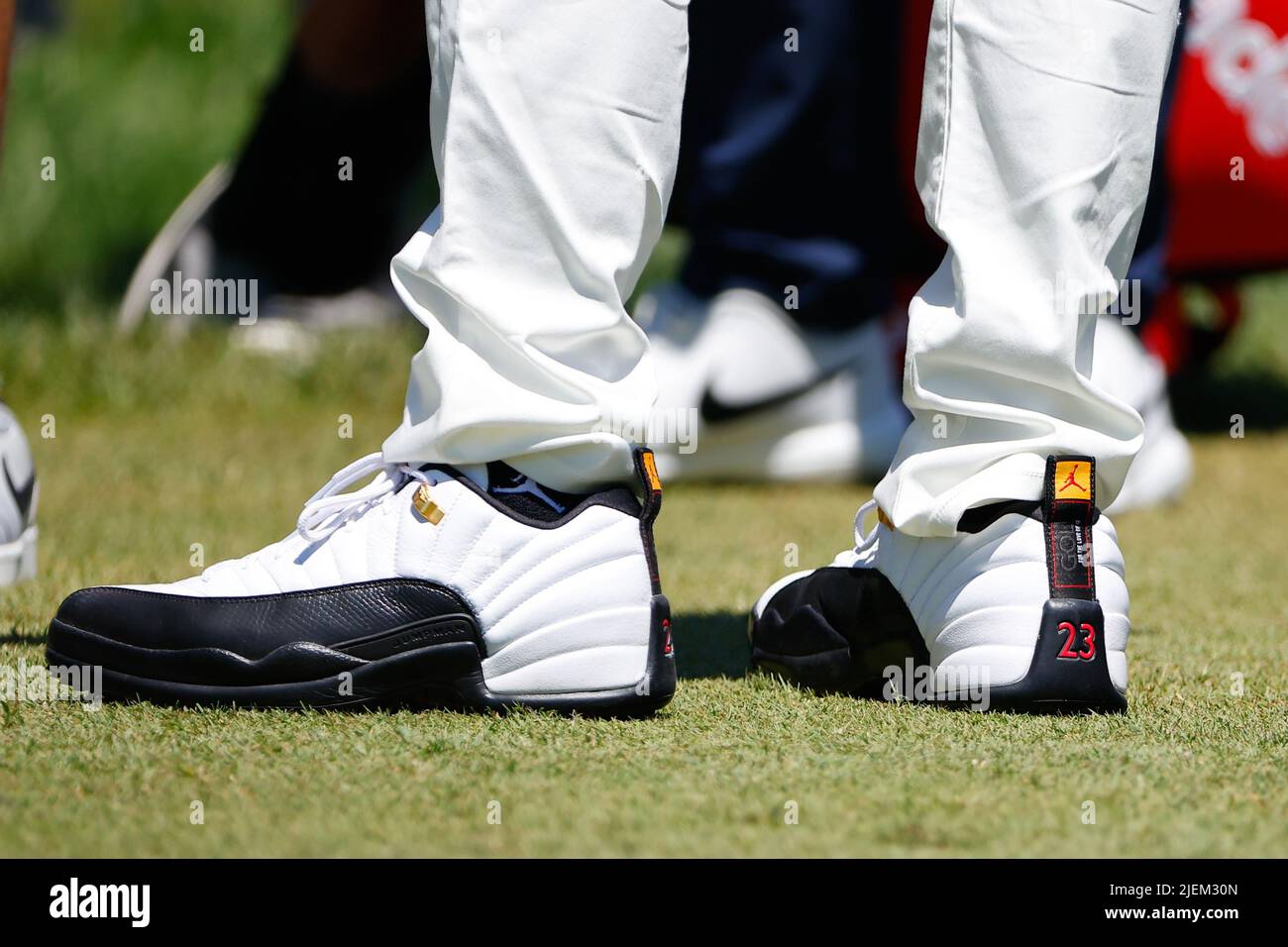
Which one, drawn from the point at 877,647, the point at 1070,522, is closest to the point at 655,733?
the point at 877,647

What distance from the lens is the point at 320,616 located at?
3.43 ft

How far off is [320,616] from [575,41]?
16.0 inches

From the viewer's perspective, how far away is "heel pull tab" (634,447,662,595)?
104cm

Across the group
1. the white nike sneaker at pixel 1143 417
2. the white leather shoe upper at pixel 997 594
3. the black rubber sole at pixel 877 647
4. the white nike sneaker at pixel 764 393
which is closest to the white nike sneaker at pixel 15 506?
the black rubber sole at pixel 877 647

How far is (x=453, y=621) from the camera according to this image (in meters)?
1.04

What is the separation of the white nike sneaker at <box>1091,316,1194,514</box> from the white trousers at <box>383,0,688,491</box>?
1380 millimetres

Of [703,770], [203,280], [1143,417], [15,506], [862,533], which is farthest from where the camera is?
[203,280]

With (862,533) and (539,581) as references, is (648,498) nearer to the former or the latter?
(539,581)

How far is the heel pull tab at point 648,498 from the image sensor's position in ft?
3.43

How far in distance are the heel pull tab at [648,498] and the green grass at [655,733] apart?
0.10m

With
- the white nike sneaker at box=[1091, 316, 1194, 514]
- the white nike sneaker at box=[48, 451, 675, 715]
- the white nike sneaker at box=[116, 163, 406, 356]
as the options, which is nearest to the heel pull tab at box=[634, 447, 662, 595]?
the white nike sneaker at box=[48, 451, 675, 715]

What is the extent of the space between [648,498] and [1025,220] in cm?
30

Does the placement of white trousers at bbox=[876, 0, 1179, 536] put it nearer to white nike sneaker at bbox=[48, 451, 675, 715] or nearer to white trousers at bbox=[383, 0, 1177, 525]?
white trousers at bbox=[383, 0, 1177, 525]
